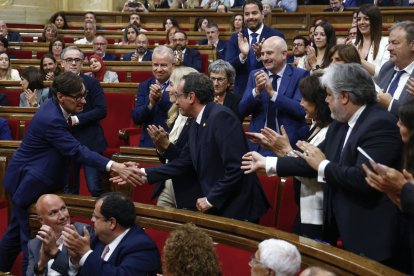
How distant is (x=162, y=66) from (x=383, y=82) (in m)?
1.49

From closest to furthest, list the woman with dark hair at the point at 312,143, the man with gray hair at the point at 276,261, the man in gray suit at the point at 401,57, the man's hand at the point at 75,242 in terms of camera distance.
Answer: the man with gray hair at the point at 276,261 < the woman with dark hair at the point at 312,143 < the man's hand at the point at 75,242 < the man in gray suit at the point at 401,57

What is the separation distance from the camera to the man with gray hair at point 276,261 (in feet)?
7.70

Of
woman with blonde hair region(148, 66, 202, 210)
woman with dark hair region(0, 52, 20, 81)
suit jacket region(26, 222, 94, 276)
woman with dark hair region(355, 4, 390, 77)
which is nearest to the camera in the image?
suit jacket region(26, 222, 94, 276)

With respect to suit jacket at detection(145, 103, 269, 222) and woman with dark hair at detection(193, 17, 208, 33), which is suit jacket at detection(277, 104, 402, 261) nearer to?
suit jacket at detection(145, 103, 269, 222)

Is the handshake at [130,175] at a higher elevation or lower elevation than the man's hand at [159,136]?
lower

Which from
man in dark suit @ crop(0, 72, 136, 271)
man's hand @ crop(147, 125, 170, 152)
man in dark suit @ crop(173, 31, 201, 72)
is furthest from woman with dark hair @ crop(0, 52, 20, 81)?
man's hand @ crop(147, 125, 170, 152)

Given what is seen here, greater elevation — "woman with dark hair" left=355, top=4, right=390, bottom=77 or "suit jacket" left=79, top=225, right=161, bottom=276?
"woman with dark hair" left=355, top=4, right=390, bottom=77

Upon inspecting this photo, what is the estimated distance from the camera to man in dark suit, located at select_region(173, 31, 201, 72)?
7.21 m

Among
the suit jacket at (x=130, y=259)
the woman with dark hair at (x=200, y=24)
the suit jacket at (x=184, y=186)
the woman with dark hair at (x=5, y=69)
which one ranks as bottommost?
the suit jacket at (x=130, y=259)

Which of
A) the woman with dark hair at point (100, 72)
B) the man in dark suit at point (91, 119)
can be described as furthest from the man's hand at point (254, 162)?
the woman with dark hair at point (100, 72)

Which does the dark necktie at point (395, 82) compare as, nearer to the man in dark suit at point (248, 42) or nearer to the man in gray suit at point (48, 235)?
the man in gray suit at point (48, 235)

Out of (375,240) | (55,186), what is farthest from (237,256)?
(55,186)

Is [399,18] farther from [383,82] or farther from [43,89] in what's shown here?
[383,82]

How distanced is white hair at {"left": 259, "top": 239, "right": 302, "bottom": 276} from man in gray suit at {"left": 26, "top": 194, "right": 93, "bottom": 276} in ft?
3.48
